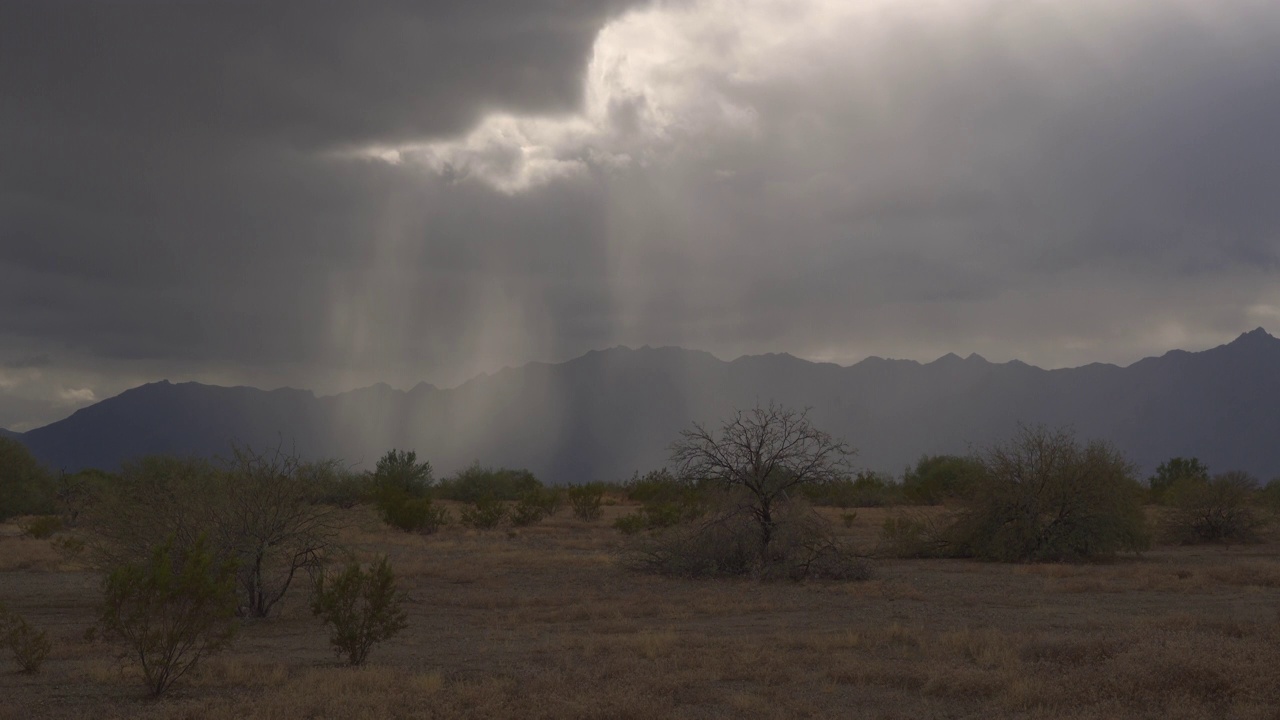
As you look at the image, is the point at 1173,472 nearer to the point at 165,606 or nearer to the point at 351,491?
the point at 351,491

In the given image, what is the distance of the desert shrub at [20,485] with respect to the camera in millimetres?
48281

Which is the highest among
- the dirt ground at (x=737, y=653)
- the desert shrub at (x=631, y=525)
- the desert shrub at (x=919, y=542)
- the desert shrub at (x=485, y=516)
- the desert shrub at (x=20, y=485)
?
the desert shrub at (x=20, y=485)

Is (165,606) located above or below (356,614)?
above

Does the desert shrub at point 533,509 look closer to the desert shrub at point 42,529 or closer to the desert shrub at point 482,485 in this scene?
the desert shrub at point 482,485

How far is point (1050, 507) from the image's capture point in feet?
92.3

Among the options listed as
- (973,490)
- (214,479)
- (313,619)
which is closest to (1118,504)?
(973,490)

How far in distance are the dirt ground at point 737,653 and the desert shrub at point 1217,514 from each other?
12.8 m

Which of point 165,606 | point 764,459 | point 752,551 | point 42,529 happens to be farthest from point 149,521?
point 42,529

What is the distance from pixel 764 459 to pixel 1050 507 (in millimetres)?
10334

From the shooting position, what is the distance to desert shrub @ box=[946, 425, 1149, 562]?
27531mm

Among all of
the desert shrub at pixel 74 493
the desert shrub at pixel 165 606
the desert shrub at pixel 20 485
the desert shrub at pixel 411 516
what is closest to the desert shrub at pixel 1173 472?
the desert shrub at pixel 411 516

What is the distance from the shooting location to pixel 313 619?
18.0 meters

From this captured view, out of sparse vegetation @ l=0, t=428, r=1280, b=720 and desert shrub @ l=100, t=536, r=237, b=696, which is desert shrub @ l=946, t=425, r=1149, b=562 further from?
desert shrub @ l=100, t=536, r=237, b=696

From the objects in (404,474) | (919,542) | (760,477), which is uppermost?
(404,474)
